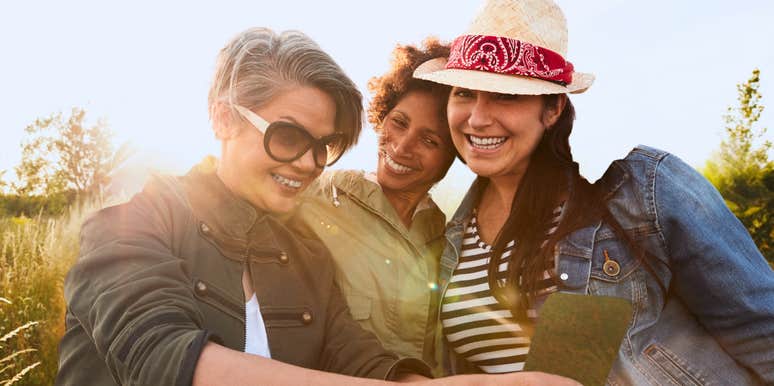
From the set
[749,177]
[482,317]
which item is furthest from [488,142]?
[749,177]

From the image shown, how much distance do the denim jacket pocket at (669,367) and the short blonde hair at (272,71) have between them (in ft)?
5.12

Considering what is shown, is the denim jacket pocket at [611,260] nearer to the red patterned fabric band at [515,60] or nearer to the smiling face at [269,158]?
the red patterned fabric band at [515,60]

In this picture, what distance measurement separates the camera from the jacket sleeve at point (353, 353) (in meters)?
2.25

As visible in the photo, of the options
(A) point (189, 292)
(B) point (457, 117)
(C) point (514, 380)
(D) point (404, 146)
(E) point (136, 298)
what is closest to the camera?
(C) point (514, 380)

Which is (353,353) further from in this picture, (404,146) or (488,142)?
(404,146)

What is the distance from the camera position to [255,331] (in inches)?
94.0

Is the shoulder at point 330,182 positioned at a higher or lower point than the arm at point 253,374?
higher

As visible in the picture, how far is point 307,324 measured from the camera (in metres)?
2.53

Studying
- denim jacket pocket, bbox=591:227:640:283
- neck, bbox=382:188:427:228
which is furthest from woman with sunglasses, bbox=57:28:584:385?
denim jacket pocket, bbox=591:227:640:283

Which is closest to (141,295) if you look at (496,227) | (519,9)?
(496,227)

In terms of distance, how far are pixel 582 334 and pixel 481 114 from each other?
147cm

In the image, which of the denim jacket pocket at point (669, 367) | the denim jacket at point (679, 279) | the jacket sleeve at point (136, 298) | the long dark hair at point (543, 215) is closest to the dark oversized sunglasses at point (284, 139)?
the jacket sleeve at point (136, 298)

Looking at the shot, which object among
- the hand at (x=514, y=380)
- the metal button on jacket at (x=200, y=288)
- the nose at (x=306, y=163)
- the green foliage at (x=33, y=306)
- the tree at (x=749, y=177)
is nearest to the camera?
the hand at (x=514, y=380)

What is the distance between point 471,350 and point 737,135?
15.0m
